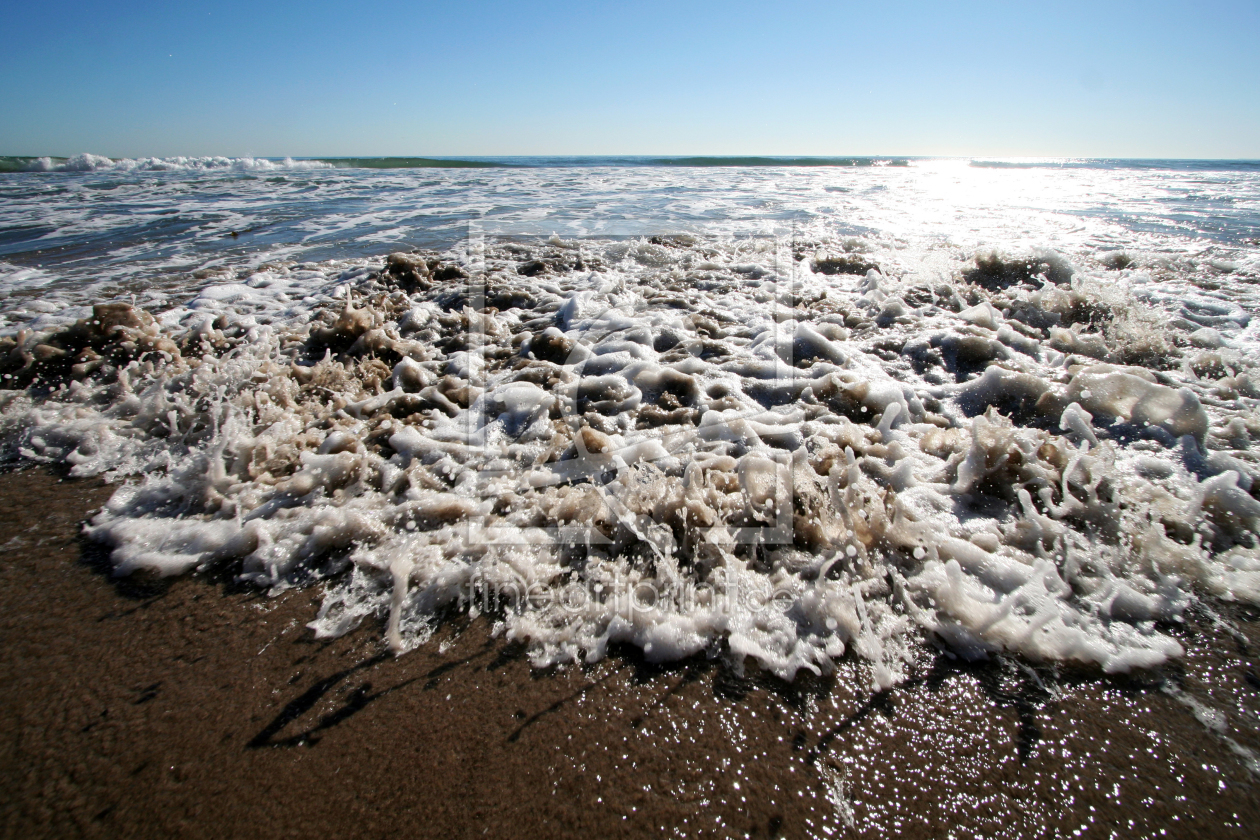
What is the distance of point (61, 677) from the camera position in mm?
1702

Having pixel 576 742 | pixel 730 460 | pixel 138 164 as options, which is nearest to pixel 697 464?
pixel 730 460

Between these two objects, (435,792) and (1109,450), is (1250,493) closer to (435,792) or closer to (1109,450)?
(1109,450)

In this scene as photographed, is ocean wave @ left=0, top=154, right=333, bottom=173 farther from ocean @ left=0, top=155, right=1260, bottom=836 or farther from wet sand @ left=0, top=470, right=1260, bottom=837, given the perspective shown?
wet sand @ left=0, top=470, right=1260, bottom=837

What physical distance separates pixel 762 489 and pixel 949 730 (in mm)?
1039

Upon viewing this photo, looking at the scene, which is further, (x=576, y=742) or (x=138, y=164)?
(x=138, y=164)

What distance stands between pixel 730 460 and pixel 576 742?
1.44 m

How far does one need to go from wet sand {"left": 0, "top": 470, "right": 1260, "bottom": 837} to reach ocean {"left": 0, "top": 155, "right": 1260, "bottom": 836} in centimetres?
2

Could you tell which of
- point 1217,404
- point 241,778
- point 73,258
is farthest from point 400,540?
point 73,258

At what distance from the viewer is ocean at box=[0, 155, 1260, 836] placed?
5.74ft

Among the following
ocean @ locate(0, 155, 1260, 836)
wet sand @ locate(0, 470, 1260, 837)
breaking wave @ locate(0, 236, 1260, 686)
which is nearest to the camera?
wet sand @ locate(0, 470, 1260, 837)

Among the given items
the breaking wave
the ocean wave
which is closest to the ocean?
the breaking wave

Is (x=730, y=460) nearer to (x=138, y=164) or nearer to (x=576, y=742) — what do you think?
(x=576, y=742)

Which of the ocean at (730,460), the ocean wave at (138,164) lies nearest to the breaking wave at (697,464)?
the ocean at (730,460)

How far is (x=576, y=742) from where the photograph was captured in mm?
1525
